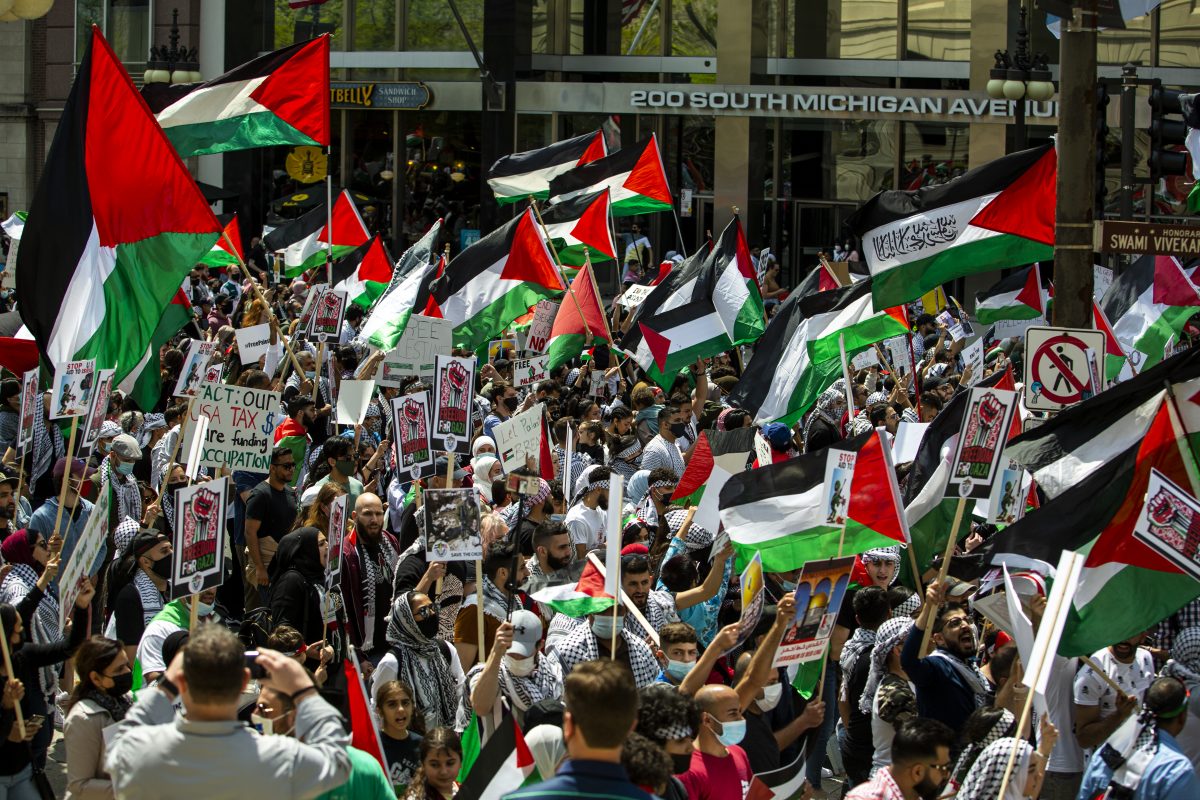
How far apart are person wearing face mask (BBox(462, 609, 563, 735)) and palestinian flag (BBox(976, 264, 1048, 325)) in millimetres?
11757

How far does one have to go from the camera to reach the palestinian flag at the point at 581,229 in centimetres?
1825

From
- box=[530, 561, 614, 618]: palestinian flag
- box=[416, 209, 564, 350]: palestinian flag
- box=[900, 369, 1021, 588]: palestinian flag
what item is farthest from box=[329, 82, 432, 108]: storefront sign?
box=[530, 561, 614, 618]: palestinian flag

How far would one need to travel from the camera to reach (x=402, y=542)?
1060 cm

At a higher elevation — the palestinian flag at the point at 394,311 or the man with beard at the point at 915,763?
the palestinian flag at the point at 394,311

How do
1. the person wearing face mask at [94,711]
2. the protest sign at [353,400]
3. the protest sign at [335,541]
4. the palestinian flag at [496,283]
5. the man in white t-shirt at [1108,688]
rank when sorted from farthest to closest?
1. the palestinian flag at [496,283]
2. the protest sign at [353,400]
3. the protest sign at [335,541]
4. the man in white t-shirt at [1108,688]
5. the person wearing face mask at [94,711]

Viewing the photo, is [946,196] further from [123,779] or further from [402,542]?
[123,779]

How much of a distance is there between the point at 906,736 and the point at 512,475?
442 centimetres

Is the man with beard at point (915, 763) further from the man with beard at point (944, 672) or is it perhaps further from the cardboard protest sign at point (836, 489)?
the cardboard protest sign at point (836, 489)

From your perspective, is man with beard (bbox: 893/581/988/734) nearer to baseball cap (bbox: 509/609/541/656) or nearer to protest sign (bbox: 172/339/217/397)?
baseball cap (bbox: 509/609/541/656)

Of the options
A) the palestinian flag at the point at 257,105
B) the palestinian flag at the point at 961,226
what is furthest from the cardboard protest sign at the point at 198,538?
the palestinian flag at the point at 257,105

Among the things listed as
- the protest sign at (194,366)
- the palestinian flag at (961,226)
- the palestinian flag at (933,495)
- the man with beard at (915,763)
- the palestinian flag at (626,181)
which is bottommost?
the man with beard at (915,763)

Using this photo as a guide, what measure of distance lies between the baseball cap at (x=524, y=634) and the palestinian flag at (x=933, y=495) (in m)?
2.83

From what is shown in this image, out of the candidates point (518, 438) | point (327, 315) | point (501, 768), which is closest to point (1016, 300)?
point (327, 315)

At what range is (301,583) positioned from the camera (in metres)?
9.06
